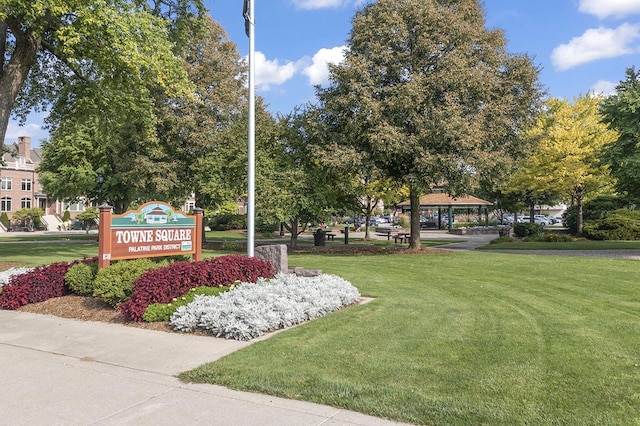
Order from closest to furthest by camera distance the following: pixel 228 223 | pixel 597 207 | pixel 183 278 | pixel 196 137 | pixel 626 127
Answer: pixel 183 278 < pixel 626 127 < pixel 196 137 < pixel 597 207 < pixel 228 223

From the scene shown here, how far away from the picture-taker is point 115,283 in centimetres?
859

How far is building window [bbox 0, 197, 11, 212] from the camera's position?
60.1 metres

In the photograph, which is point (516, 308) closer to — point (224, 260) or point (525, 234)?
point (224, 260)

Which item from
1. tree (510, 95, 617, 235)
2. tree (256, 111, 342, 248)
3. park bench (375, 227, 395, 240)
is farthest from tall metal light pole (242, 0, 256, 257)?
tree (510, 95, 617, 235)

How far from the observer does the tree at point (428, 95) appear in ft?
60.7

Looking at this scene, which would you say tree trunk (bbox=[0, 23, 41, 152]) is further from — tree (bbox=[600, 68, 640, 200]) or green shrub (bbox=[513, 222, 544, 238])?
green shrub (bbox=[513, 222, 544, 238])

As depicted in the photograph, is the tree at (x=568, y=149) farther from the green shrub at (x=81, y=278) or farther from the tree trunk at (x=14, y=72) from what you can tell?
the green shrub at (x=81, y=278)

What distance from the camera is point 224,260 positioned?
9539 mm

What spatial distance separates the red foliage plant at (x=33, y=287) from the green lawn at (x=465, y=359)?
→ 217 inches

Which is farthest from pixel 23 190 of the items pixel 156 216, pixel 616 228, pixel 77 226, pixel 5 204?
pixel 616 228

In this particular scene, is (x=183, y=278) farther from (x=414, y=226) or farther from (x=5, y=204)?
(x=5, y=204)

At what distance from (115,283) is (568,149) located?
27662mm

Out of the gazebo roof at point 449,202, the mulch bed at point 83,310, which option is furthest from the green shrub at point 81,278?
the gazebo roof at point 449,202

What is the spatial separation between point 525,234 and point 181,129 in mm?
22330
